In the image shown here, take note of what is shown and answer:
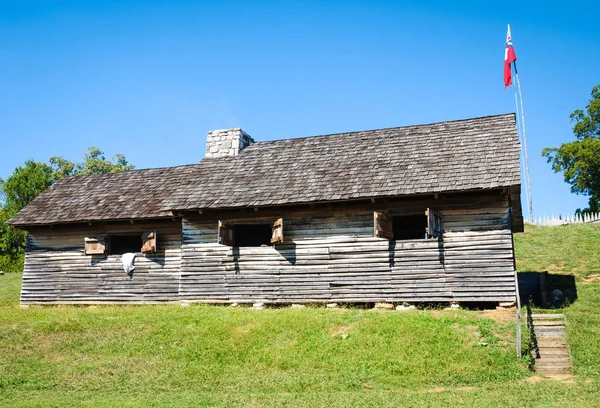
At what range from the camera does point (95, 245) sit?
2252 cm

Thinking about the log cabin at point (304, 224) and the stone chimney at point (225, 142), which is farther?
the stone chimney at point (225, 142)

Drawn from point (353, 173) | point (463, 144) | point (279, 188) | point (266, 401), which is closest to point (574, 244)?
point (463, 144)

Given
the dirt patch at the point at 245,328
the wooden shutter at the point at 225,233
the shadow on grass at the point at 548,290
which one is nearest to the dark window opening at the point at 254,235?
the wooden shutter at the point at 225,233

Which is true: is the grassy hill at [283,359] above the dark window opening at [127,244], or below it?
below

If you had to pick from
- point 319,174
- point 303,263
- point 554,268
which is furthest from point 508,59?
point 303,263

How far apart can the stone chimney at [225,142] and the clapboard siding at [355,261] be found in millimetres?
4221

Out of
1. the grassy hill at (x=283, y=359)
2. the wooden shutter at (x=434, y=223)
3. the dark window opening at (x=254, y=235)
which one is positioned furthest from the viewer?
the dark window opening at (x=254, y=235)

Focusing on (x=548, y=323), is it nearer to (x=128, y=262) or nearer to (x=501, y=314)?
(x=501, y=314)

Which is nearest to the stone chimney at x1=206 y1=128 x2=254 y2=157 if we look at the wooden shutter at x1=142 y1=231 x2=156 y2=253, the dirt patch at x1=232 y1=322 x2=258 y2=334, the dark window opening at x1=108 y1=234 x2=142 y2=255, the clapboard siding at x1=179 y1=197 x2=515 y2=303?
the clapboard siding at x1=179 y1=197 x2=515 y2=303

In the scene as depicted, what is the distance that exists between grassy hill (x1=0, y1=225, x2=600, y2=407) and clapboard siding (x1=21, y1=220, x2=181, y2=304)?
2.93 meters

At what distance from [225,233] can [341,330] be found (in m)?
6.02

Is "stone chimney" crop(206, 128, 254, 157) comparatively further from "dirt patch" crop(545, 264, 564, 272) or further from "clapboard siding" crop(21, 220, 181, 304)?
"dirt patch" crop(545, 264, 564, 272)

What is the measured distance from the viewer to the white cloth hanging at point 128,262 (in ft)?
72.1

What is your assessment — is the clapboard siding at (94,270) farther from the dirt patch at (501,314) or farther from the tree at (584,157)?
the tree at (584,157)
